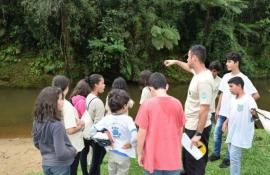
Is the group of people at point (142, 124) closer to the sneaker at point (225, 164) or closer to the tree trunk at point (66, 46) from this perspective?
the sneaker at point (225, 164)

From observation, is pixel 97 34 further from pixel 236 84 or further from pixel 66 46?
pixel 236 84

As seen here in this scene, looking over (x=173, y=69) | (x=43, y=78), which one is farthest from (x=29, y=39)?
(x=173, y=69)

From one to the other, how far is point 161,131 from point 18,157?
17.7 feet

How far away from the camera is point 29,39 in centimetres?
1828

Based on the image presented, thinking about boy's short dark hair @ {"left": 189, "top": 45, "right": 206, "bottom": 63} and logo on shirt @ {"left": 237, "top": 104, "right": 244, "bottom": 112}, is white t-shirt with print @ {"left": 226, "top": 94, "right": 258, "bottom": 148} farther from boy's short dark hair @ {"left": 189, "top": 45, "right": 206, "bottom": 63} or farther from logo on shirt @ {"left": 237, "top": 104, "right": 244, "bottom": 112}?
boy's short dark hair @ {"left": 189, "top": 45, "right": 206, "bottom": 63}

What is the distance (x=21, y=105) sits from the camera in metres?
13.7

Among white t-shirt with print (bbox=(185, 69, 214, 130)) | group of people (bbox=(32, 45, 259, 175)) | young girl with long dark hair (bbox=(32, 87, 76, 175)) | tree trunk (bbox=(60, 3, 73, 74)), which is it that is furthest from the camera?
tree trunk (bbox=(60, 3, 73, 74))

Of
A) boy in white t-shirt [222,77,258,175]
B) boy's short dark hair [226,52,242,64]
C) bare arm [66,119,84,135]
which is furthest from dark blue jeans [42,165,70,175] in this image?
boy's short dark hair [226,52,242,64]

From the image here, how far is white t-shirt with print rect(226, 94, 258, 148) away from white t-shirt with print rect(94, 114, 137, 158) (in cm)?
135

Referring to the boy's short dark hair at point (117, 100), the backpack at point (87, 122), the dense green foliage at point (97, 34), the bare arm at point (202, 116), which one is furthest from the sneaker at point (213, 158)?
the dense green foliage at point (97, 34)

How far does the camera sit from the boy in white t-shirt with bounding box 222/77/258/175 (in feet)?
15.7

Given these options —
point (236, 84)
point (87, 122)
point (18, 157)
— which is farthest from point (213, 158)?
point (18, 157)

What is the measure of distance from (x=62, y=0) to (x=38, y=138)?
Answer: 41.9 feet

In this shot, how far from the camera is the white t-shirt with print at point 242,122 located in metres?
4.79
